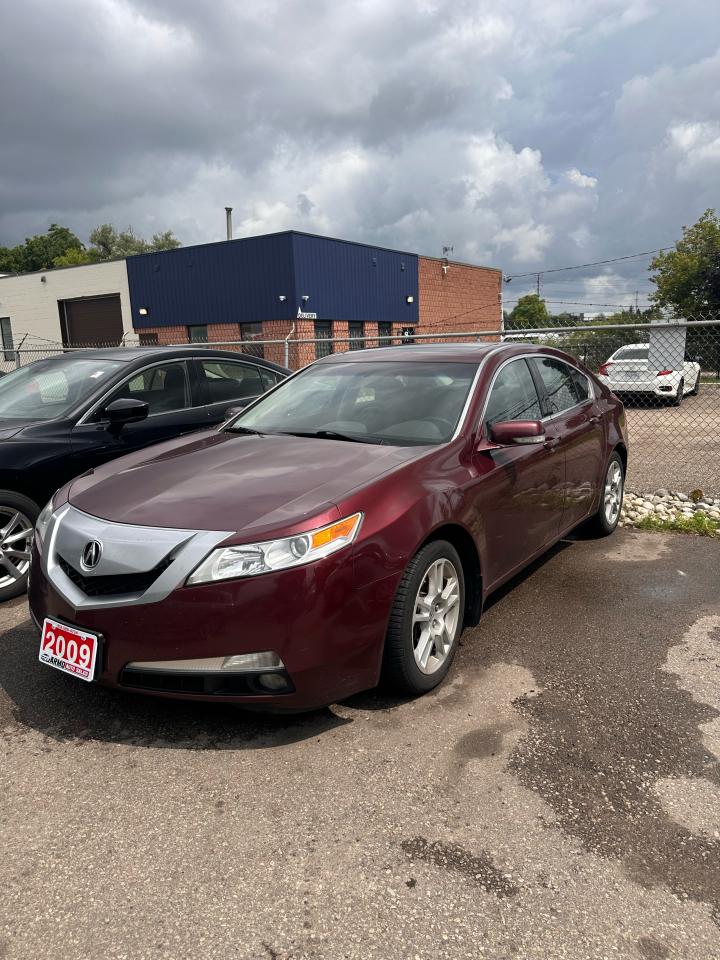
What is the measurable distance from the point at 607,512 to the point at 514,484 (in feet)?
6.87

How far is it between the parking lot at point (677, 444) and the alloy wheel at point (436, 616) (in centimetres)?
477

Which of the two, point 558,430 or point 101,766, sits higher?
point 558,430

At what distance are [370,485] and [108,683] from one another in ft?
4.23

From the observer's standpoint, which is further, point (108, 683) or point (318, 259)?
point (318, 259)

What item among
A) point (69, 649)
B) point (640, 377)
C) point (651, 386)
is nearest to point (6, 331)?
point (640, 377)

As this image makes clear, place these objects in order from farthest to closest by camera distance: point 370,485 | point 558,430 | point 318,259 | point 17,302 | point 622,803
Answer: point 17,302 < point 318,259 < point 558,430 < point 370,485 < point 622,803

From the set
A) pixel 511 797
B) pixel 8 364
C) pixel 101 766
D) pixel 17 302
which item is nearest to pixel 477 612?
pixel 511 797

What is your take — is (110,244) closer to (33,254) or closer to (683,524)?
(33,254)

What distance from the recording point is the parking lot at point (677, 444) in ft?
25.4

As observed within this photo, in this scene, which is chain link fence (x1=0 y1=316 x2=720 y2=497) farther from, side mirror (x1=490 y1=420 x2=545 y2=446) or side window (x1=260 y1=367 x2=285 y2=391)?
side mirror (x1=490 y1=420 x2=545 y2=446)

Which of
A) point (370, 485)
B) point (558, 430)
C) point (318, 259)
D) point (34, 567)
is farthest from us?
point (318, 259)

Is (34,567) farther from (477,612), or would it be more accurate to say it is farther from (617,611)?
(617,611)

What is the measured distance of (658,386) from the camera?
13273 millimetres

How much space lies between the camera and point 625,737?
2.78 m
